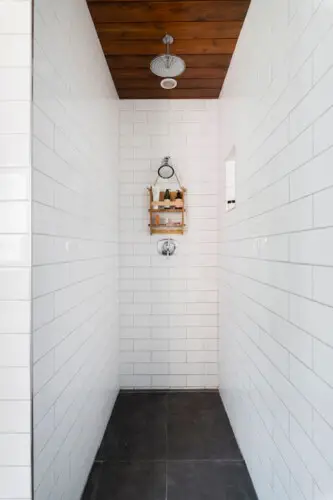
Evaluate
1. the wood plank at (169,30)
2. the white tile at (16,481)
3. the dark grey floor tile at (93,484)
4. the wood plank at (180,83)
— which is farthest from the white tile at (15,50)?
the dark grey floor tile at (93,484)

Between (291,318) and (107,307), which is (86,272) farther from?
(291,318)

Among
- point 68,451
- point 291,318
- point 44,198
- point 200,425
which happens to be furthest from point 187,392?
point 44,198

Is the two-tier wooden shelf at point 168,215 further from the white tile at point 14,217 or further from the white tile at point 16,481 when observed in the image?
the white tile at point 16,481

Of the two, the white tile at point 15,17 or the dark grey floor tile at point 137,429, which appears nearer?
the white tile at point 15,17

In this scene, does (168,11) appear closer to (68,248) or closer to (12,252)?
(68,248)

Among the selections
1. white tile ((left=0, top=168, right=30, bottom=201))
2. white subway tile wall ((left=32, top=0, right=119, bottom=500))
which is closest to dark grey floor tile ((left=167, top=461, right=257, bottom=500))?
white subway tile wall ((left=32, top=0, right=119, bottom=500))

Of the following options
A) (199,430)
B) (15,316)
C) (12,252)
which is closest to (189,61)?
(12,252)

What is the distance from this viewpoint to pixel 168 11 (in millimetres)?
1830

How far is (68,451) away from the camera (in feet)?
4.69

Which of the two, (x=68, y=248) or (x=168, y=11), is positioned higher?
(x=168, y=11)

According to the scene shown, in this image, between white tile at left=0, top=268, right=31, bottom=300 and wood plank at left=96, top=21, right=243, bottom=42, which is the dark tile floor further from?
wood plank at left=96, top=21, right=243, bottom=42

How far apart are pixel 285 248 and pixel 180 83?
1903mm

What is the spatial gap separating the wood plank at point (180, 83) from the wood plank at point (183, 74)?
0.05 meters

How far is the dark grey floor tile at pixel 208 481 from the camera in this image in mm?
1689
